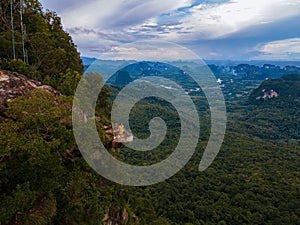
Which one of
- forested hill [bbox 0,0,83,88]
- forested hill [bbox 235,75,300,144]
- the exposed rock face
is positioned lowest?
forested hill [bbox 235,75,300,144]

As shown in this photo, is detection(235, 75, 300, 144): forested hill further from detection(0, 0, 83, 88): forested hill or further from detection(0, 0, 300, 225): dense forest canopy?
detection(0, 0, 83, 88): forested hill

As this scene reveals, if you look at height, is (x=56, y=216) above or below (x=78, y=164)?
below

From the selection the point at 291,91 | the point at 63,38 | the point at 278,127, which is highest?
the point at 63,38

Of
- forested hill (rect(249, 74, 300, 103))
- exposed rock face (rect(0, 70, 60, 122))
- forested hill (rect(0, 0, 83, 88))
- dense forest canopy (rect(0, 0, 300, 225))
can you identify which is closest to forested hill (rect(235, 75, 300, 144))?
forested hill (rect(249, 74, 300, 103))

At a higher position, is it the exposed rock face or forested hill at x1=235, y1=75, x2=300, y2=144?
the exposed rock face

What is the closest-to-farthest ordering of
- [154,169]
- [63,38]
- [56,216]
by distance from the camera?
[56,216], [63,38], [154,169]

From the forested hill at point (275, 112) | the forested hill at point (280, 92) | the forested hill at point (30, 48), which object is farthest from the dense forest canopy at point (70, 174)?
the forested hill at point (280, 92)

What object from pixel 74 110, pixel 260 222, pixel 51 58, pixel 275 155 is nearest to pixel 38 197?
pixel 74 110

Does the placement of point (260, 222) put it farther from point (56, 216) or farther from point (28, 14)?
point (28, 14)

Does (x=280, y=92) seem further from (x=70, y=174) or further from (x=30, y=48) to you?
(x=70, y=174)
